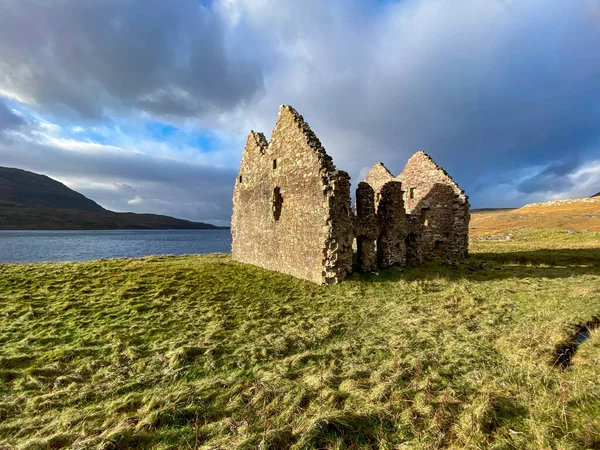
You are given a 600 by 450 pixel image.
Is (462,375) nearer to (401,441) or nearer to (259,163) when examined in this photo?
(401,441)

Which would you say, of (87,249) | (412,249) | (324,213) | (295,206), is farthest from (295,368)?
(87,249)

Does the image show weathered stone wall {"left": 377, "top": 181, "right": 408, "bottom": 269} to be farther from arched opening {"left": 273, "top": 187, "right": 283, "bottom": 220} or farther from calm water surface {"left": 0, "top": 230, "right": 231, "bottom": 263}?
calm water surface {"left": 0, "top": 230, "right": 231, "bottom": 263}

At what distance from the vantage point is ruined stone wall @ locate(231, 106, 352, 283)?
15.7 metres

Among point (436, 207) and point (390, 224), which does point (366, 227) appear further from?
point (436, 207)

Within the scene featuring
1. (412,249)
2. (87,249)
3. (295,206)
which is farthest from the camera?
(87,249)

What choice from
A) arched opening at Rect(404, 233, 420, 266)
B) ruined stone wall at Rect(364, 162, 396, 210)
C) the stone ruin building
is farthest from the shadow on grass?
ruined stone wall at Rect(364, 162, 396, 210)

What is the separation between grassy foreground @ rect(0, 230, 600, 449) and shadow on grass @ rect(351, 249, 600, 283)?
2909mm

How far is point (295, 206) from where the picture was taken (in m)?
17.9

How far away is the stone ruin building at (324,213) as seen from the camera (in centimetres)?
1591

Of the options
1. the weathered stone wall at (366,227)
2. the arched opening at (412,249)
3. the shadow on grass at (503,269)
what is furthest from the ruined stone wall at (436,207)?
the weathered stone wall at (366,227)

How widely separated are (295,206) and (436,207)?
14.1 metres

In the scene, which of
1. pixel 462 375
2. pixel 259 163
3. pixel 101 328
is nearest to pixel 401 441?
pixel 462 375

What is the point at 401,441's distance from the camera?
4746 mm

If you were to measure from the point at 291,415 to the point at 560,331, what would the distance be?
847 cm
